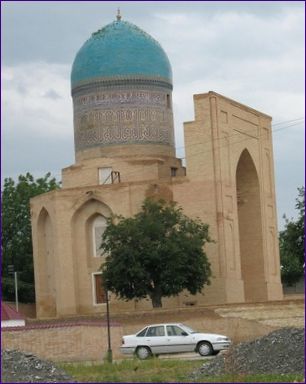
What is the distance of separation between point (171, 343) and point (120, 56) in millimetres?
20347

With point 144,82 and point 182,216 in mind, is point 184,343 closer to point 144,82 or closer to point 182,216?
point 182,216

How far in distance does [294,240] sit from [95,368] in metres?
17.6

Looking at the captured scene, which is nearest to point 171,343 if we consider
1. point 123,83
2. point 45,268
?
point 45,268

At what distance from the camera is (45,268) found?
143 feet

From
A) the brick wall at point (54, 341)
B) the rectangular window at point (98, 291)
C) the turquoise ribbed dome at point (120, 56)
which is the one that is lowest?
the brick wall at point (54, 341)

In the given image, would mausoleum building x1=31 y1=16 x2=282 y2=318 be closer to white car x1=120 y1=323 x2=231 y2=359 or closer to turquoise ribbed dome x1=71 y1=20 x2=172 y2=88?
turquoise ribbed dome x1=71 y1=20 x2=172 y2=88

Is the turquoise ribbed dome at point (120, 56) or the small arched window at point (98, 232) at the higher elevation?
the turquoise ribbed dome at point (120, 56)

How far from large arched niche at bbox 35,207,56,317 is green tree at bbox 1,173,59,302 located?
6.44 metres

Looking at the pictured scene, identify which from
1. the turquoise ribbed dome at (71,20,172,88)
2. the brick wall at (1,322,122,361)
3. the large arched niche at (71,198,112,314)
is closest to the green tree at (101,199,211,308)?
the large arched niche at (71,198,112,314)

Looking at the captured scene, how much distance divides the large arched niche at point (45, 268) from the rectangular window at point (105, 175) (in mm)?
2716

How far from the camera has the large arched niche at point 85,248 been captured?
1641 inches

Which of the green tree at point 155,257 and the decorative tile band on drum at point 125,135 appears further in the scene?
the decorative tile band on drum at point 125,135

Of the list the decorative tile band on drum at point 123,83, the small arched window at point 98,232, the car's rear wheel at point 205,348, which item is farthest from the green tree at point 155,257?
the car's rear wheel at point 205,348

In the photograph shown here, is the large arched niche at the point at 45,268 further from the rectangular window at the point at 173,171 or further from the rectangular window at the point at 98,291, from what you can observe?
the rectangular window at the point at 173,171
